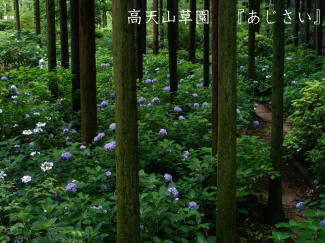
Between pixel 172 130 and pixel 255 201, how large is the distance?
80.0 inches

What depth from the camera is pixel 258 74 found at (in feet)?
52.6

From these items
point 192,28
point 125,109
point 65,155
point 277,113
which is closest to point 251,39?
point 192,28

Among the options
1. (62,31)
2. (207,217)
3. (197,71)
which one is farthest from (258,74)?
(207,217)

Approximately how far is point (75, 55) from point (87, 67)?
1.80 meters

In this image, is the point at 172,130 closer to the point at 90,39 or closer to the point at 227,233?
the point at 90,39

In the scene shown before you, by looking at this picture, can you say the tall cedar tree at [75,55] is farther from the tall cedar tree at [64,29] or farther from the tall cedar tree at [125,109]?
the tall cedar tree at [125,109]

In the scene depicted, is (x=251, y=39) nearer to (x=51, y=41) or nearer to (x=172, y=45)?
(x=172, y=45)

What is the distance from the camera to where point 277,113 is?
18.2 feet

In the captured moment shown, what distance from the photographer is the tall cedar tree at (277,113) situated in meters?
5.32

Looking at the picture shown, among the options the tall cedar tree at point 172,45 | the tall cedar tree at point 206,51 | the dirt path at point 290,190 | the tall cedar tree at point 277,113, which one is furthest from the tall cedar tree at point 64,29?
the dirt path at point 290,190

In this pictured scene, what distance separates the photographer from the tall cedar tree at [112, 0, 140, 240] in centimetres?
293

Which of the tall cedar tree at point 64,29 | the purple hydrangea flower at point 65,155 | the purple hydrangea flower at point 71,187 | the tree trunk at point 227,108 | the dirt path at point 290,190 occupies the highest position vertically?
the tall cedar tree at point 64,29

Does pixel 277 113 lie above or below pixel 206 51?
below

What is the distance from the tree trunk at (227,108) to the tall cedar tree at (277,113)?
1.67 meters
